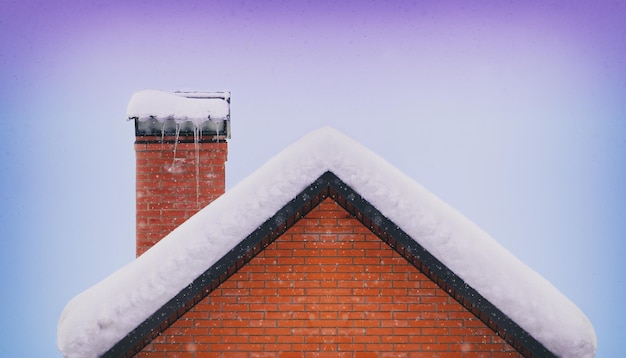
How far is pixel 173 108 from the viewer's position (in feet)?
18.1

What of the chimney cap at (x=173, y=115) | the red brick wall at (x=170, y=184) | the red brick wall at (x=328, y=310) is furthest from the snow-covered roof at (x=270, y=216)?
the chimney cap at (x=173, y=115)

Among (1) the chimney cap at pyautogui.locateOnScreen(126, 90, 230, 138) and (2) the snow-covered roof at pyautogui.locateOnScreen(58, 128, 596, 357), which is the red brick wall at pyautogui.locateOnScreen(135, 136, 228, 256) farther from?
(2) the snow-covered roof at pyautogui.locateOnScreen(58, 128, 596, 357)

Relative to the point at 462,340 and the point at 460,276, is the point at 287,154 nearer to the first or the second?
the point at 460,276

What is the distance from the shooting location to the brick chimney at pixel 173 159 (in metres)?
5.40

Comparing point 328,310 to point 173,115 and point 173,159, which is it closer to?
point 173,159


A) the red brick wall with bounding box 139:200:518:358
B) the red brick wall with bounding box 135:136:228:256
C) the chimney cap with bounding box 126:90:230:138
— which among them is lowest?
the red brick wall with bounding box 139:200:518:358

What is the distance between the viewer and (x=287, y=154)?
311cm

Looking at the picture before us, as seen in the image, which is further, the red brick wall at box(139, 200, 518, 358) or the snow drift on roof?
the snow drift on roof

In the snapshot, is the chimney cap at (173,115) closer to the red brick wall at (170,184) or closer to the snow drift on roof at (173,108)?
the snow drift on roof at (173,108)

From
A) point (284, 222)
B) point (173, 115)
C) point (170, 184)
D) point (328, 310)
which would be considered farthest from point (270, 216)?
point (173, 115)

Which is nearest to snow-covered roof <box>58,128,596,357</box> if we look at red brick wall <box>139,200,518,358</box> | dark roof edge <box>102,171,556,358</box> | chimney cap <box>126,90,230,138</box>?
dark roof edge <box>102,171,556,358</box>

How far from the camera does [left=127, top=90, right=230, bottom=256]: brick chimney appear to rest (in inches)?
213

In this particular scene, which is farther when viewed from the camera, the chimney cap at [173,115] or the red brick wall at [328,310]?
the chimney cap at [173,115]

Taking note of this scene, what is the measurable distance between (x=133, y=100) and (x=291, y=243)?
3.25 metres
